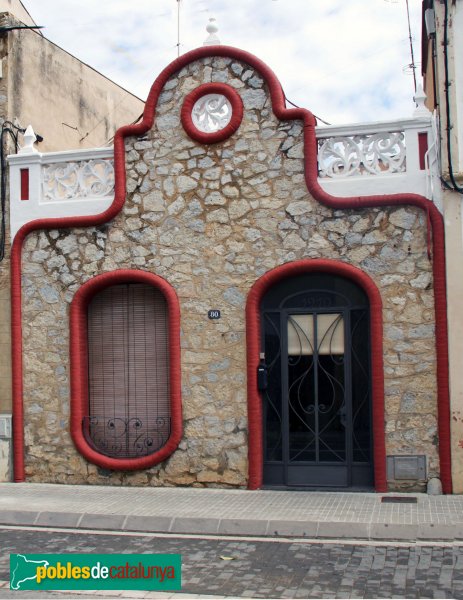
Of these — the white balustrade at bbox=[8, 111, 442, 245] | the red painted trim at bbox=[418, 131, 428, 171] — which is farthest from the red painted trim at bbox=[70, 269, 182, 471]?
the red painted trim at bbox=[418, 131, 428, 171]

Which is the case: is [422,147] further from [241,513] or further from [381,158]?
[241,513]

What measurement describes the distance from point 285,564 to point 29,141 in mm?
7354

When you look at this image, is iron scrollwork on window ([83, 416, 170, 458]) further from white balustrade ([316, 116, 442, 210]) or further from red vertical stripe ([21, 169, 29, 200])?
→ white balustrade ([316, 116, 442, 210])

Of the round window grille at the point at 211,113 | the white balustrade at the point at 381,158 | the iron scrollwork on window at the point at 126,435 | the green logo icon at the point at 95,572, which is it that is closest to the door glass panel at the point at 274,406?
the iron scrollwork on window at the point at 126,435

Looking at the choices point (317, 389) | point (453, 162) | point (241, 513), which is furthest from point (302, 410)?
point (453, 162)

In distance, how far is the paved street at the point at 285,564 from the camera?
6562 mm

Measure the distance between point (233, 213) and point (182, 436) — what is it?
3.02 meters

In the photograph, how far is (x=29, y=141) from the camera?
470 inches

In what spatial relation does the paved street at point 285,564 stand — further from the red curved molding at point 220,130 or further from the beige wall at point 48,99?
the red curved molding at point 220,130

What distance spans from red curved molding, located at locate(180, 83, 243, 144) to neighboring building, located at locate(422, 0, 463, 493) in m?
2.58

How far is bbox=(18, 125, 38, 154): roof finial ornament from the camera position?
38.9 feet

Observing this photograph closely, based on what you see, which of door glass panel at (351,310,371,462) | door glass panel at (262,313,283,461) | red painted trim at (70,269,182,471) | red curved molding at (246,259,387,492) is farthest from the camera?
red painted trim at (70,269,182,471)

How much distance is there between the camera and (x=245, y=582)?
22.4ft

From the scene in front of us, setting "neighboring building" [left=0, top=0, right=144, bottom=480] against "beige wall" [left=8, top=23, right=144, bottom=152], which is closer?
"neighboring building" [left=0, top=0, right=144, bottom=480]
